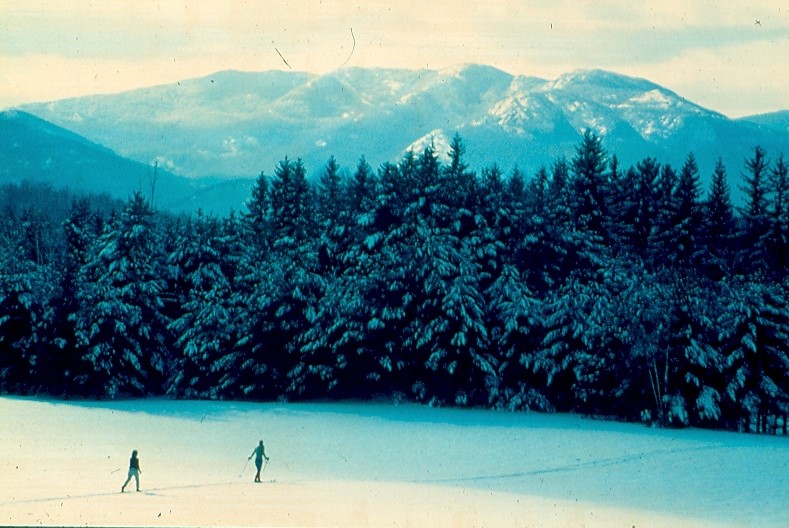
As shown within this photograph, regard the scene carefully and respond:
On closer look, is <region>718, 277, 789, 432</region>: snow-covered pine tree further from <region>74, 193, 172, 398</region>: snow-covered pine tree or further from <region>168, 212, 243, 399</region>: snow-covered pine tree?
<region>74, 193, 172, 398</region>: snow-covered pine tree

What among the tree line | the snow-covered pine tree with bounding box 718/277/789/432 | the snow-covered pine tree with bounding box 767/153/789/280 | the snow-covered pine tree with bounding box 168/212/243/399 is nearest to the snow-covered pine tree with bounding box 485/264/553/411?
the tree line

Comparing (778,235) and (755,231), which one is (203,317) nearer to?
(755,231)

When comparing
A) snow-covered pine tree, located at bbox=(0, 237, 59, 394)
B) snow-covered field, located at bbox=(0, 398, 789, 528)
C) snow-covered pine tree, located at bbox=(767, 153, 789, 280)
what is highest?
snow-covered pine tree, located at bbox=(767, 153, 789, 280)

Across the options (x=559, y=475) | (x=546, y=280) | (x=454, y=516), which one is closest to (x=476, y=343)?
(x=546, y=280)

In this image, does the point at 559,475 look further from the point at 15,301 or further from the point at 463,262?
the point at 15,301

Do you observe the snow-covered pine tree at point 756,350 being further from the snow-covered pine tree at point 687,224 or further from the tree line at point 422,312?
the snow-covered pine tree at point 687,224

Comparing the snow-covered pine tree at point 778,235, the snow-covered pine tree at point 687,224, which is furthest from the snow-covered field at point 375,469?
the snow-covered pine tree at point 778,235
